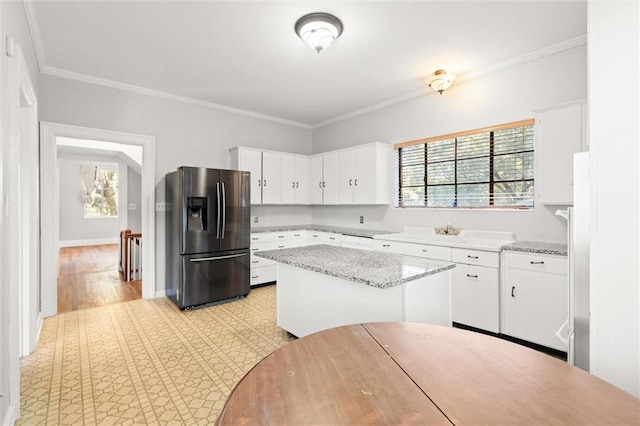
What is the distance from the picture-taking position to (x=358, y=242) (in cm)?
427

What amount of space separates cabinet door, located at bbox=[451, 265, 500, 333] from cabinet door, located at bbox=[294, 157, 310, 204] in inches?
114

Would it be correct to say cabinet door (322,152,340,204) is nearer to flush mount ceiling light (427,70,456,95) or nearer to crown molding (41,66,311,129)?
crown molding (41,66,311,129)

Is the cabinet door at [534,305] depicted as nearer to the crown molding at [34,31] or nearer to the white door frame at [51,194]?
the crown molding at [34,31]

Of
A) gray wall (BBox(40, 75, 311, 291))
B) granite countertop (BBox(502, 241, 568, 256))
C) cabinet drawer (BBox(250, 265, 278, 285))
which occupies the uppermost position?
gray wall (BBox(40, 75, 311, 291))

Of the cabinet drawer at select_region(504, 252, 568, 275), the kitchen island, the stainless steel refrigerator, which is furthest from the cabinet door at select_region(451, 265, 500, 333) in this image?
the stainless steel refrigerator

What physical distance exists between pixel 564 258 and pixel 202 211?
11.8 feet

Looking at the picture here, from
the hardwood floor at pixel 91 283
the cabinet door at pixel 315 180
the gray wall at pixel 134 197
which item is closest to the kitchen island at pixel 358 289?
the cabinet door at pixel 315 180

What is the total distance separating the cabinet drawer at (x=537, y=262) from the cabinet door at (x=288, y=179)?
3.28 meters

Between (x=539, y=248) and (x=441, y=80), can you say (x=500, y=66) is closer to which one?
(x=441, y=80)

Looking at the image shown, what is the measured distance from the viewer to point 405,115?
171 inches

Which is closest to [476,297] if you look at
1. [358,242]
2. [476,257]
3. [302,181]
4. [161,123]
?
[476,257]

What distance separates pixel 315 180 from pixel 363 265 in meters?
3.38

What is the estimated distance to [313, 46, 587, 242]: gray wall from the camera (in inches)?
118

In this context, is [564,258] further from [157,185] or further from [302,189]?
[157,185]
